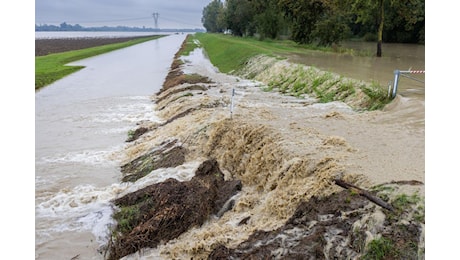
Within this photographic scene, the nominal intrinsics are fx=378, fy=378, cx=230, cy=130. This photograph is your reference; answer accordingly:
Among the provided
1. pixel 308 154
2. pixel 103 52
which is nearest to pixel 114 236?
pixel 308 154

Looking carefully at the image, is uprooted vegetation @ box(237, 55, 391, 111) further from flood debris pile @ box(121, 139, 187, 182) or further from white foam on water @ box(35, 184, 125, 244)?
white foam on water @ box(35, 184, 125, 244)

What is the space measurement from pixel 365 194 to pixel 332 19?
36.2 m

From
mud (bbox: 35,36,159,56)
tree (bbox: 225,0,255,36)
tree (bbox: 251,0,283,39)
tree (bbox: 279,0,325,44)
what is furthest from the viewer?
tree (bbox: 225,0,255,36)

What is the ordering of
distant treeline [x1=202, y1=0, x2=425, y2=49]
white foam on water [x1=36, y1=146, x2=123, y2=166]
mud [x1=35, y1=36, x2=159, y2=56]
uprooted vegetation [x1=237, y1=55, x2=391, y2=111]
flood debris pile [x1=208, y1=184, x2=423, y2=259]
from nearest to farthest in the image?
flood debris pile [x1=208, y1=184, x2=423, y2=259] → white foam on water [x1=36, y1=146, x2=123, y2=166] → uprooted vegetation [x1=237, y1=55, x2=391, y2=111] → distant treeline [x1=202, y1=0, x2=425, y2=49] → mud [x1=35, y1=36, x2=159, y2=56]

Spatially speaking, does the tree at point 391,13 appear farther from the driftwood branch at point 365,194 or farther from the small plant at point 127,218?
the small plant at point 127,218

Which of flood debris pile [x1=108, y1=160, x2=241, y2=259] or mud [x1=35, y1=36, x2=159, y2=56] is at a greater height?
mud [x1=35, y1=36, x2=159, y2=56]

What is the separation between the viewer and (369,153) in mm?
7598

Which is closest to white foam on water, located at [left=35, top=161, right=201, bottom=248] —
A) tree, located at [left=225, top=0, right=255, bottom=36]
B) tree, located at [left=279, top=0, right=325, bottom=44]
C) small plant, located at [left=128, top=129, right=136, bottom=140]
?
small plant, located at [left=128, top=129, right=136, bottom=140]

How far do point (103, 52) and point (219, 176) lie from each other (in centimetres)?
5376

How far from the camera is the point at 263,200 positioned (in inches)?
289

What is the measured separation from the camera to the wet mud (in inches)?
206

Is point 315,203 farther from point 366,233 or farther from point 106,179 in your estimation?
point 106,179

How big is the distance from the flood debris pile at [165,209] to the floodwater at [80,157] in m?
0.48

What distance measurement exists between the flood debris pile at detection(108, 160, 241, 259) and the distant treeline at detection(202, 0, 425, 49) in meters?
25.0
